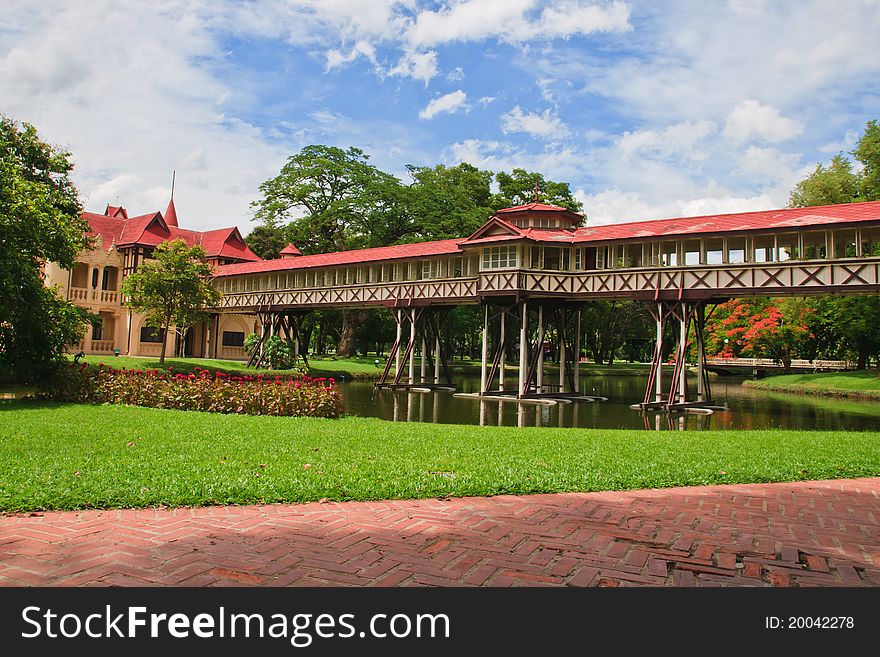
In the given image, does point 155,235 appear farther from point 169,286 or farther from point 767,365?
point 767,365

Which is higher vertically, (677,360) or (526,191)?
(526,191)

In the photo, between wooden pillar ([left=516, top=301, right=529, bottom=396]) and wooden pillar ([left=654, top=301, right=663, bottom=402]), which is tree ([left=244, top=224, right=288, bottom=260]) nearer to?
wooden pillar ([left=516, top=301, right=529, bottom=396])

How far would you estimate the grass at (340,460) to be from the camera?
6.25 m

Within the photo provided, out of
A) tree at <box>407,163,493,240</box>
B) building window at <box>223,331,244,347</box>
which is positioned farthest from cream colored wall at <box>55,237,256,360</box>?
tree at <box>407,163,493,240</box>

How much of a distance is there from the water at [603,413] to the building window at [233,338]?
20835mm

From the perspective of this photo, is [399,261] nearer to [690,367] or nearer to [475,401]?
[475,401]

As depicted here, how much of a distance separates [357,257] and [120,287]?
17967 mm

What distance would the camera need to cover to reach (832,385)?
3578cm

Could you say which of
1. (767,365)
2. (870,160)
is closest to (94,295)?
(870,160)

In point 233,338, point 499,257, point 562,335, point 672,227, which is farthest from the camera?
point 233,338

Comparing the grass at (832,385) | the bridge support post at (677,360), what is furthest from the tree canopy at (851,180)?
the bridge support post at (677,360)

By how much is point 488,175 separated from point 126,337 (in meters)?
28.6

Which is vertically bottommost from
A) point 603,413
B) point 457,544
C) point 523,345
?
point 603,413

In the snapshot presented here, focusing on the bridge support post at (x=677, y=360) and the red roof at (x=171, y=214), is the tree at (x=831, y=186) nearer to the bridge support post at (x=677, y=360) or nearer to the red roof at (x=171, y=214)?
the bridge support post at (x=677, y=360)
